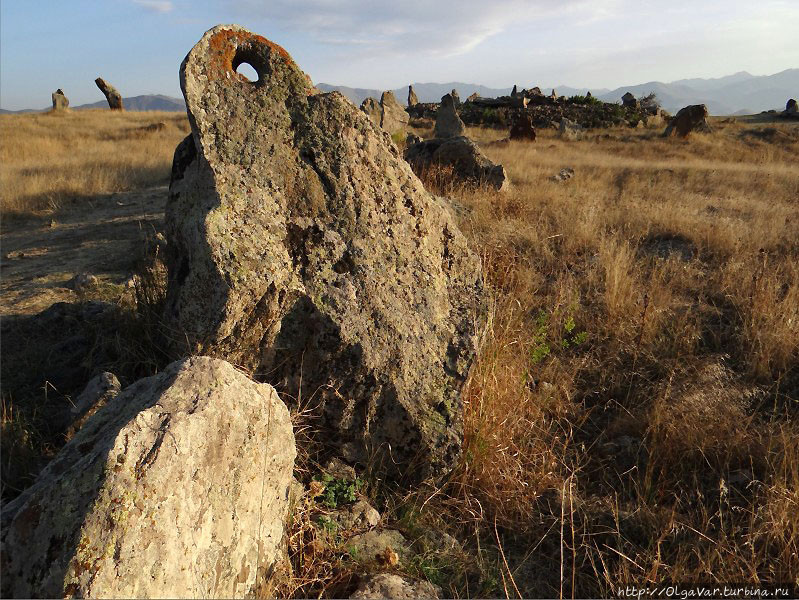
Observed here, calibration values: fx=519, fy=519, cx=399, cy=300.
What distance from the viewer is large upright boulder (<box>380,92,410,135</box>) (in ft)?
54.4

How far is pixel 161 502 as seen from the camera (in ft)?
4.76

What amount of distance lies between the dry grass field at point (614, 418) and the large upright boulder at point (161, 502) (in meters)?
0.47

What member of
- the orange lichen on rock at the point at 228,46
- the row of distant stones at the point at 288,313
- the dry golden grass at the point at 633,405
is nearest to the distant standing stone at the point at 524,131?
the dry golden grass at the point at 633,405

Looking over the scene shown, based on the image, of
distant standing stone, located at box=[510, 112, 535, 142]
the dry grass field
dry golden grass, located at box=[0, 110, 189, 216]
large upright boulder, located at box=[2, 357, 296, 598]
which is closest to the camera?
large upright boulder, located at box=[2, 357, 296, 598]

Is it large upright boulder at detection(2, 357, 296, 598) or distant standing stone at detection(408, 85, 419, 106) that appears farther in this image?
distant standing stone at detection(408, 85, 419, 106)

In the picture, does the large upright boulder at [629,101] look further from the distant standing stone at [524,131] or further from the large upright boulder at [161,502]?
the large upright boulder at [161,502]

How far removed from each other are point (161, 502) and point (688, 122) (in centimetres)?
2384

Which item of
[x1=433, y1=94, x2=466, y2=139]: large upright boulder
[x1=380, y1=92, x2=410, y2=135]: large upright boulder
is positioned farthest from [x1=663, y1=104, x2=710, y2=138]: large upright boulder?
[x1=380, y1=92, x2=410, y2=135]: large upright boulder

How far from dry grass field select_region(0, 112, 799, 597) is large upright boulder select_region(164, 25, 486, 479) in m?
0.35

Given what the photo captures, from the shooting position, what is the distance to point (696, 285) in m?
5.25

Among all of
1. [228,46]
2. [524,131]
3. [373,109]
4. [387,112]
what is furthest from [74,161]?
[524,131]

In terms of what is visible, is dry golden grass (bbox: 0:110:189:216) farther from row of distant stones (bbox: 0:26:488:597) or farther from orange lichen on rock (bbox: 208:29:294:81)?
row of distant stones (bbox: 0:26:488:597)

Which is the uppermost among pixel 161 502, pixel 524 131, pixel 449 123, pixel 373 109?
pixel 373 109

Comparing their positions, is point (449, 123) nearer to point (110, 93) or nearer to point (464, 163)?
point (464, 163)
